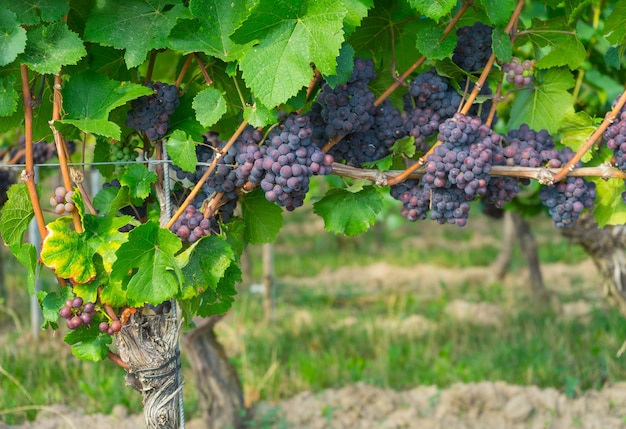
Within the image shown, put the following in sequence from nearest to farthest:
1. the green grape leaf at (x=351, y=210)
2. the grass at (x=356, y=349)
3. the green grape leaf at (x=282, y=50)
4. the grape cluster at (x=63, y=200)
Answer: the green grape leaf at (x=282, y=50) → the grape cluster at (x=63, y=200) → the green grape leaf at (x=351, y=210) → the grass at (x=356, y=349)

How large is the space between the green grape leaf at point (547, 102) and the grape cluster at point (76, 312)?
1.23 m

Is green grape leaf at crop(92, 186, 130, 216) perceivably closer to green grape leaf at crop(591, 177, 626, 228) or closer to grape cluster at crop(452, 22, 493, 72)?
grape cluster at crop(452, 22, 493, 72)

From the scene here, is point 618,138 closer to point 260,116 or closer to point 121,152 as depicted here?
point 260,116

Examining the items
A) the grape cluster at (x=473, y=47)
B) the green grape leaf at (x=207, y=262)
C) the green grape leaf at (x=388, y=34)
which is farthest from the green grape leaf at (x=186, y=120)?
the grape cluster at (x=473, y=47)

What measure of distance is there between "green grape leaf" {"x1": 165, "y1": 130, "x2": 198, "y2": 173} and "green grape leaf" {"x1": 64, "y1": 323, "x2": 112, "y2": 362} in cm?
A: 42

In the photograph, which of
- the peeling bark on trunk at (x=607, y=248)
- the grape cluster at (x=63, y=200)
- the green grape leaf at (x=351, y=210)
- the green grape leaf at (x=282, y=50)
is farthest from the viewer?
the peeling bark on trunk at (x=607, y=248)

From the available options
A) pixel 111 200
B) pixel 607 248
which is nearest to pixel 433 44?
pixel 111 200

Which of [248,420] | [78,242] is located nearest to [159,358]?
[78,242]

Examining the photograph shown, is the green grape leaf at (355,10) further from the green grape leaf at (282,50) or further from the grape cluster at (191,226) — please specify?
the grape cluster at (191,226)

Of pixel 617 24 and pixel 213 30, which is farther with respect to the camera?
pixel 617 24

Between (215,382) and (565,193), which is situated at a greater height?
(565,193)

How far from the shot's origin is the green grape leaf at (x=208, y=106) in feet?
5.07

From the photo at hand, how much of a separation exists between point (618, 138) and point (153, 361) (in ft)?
3.86

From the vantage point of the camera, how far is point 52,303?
1.53 m
